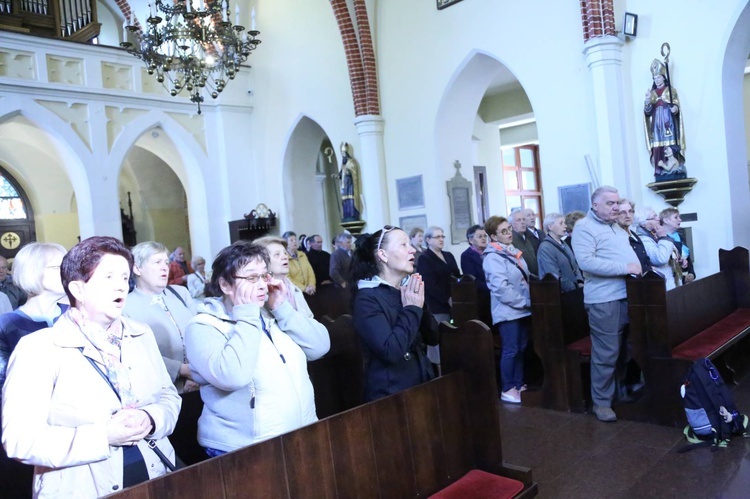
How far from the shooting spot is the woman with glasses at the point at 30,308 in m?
2.30

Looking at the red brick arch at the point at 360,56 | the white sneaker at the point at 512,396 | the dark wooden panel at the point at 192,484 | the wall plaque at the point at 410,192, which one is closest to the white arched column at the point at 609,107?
the wall plaque at the point at 410,192

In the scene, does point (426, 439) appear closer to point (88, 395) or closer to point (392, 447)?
point (392, 447)

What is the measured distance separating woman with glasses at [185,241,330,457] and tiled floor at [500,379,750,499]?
1672 millimetres

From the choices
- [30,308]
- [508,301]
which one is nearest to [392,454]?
[30,308]

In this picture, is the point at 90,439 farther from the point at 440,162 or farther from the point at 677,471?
the point at 440,162

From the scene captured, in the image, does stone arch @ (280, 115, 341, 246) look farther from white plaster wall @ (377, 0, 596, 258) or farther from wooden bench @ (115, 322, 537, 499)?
wooden bench @ (115, 322, 537, 499)

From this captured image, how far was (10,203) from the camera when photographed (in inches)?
514

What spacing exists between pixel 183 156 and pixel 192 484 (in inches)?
398

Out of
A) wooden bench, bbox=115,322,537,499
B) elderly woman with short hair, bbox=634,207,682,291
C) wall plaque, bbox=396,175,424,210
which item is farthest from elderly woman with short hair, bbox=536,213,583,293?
wall plaque, bbox=396,175,424,210

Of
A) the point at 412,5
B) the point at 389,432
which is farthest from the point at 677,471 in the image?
the point at 412,5

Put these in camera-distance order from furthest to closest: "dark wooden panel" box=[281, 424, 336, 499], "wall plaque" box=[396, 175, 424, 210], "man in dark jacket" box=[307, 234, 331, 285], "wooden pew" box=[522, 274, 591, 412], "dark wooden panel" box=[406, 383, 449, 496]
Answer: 1. "wall plaque" box=[396, 175, 424, 210]
2. "man in dark jacket" box=[307, 234, 331, 285]
3. "wooden pew" box=[522, 274, 591, 412]
4. "dark wooden panel" box=[406, 383, 449, 496]
5. "dark wooden panel" box=[281, 424, 336, 499]

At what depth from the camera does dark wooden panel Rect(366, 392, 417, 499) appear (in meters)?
2.08

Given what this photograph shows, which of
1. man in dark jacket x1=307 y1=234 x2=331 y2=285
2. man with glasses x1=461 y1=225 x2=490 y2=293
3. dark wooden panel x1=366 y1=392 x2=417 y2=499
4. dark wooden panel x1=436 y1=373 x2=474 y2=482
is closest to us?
dark wooden panel x1=366 y1=392 x2=417 y2=499

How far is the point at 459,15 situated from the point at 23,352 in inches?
318
